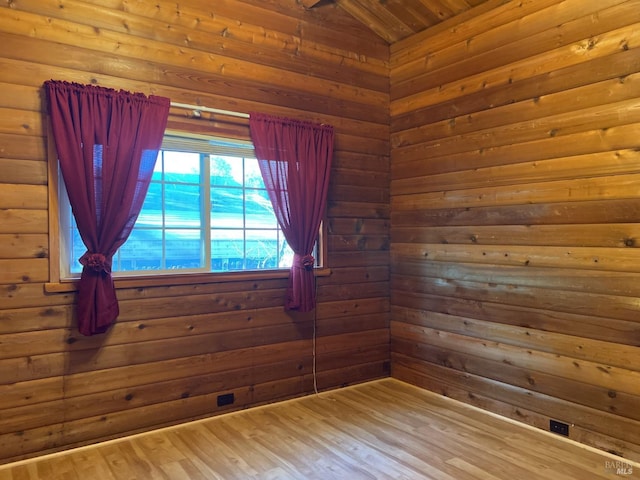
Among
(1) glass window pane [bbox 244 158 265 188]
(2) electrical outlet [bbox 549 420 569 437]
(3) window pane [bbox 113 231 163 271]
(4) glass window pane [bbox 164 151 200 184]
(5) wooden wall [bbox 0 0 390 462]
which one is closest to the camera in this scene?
(5) wooden wall [bbox 0 0 390 462]

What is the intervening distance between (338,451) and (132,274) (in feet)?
5.66

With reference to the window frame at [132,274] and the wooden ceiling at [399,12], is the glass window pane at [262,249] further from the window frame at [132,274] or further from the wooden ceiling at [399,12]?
the wooden ceiling at [399,12]

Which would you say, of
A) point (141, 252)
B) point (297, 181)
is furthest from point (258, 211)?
point (141, 252)

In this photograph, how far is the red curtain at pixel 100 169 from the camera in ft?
9.04

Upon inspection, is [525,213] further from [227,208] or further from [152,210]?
[152,210]

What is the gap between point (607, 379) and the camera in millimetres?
2803

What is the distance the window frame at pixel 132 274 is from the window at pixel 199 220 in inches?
1.6

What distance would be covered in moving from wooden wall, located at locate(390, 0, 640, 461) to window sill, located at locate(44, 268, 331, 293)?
1282mm

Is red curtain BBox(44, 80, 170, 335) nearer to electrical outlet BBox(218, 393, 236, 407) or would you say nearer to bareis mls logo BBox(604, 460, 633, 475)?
electrical outlet BBox(218, 393, 236, 407)

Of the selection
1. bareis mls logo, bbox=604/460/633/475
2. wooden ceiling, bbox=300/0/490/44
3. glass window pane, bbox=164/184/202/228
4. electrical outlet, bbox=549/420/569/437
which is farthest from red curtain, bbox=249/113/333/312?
bareis mls logo, bbox=604/460/633/475

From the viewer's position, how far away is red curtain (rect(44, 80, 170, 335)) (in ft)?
9.04

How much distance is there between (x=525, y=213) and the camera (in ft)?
10.5

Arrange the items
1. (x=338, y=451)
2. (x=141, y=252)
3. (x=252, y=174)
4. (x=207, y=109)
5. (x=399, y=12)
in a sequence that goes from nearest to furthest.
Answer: (x=338, y=451), (x=141, y=252), (x=207, y=109), (x=252, y=174), (x=399, y=12)

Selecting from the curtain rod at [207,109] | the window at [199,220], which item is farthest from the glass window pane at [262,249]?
the curtain rod at [207,109]
